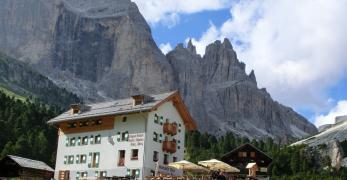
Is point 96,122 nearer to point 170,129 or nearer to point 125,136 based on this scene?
point 125,136

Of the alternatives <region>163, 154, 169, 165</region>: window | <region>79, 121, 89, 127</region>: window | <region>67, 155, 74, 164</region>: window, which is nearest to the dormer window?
<region>163, 154, 169, 165</region>: window

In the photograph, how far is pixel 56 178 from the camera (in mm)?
80000

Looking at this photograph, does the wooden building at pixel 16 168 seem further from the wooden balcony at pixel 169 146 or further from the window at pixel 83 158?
the wooden balcony at pixel 169 146

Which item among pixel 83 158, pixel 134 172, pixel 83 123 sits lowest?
pixel 134 172

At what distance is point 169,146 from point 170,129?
2343 millimetres

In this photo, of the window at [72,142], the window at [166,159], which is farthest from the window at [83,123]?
the window at [166,159]

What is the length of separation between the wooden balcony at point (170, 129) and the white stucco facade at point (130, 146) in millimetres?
483

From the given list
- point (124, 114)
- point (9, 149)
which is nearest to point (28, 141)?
point (9, 149)

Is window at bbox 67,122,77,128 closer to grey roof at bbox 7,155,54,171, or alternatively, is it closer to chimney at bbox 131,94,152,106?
grey roof at bbox 7,155,54,171

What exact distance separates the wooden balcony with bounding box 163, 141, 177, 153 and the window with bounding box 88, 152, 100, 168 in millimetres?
9093

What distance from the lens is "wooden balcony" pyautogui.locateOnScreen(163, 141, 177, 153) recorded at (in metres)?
74.6

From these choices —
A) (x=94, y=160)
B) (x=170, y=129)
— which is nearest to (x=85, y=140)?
(x=94, y=160)

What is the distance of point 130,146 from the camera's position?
72.9 m

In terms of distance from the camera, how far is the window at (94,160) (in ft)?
249
